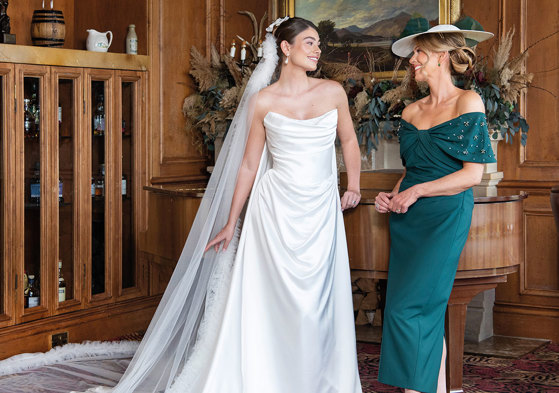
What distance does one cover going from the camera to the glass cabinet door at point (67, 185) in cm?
506

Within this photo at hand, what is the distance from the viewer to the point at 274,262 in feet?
11.9

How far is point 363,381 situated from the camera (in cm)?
440

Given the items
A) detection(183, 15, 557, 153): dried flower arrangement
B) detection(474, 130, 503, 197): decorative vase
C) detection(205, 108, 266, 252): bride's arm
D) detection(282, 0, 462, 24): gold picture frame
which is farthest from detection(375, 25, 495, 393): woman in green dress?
detection(282, 0, 462, 24): gold picture frame

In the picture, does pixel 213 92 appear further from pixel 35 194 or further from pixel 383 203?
pixel 383 203

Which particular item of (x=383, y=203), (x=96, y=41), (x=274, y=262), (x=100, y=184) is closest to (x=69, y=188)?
(x=100, y=184)

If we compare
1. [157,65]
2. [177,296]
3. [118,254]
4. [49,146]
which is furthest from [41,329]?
[157,65]

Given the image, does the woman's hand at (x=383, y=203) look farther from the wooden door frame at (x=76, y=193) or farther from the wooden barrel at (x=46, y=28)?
the wooden barrel at (x=46, y=28)

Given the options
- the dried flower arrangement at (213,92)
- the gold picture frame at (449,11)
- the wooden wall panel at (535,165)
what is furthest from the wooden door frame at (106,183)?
the wooden wall panel at (535,165)

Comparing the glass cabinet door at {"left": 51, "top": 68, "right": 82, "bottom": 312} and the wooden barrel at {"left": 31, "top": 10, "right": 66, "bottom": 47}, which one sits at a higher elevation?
the wooden barrel at {"left": 31, "top": 10, "right": 66, "bottom": 47}

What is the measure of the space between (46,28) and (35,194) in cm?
107

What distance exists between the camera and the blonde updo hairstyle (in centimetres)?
340

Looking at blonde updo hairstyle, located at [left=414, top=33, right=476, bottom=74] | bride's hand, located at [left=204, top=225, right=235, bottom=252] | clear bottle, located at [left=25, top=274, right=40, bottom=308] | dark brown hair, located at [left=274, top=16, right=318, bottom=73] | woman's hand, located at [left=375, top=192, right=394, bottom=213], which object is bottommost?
clear bottle, located at [left=25, top=274, right=40, bottom=308]

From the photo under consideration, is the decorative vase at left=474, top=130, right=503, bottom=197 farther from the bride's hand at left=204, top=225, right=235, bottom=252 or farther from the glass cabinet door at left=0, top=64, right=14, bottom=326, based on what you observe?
the glass cabinet door at left=0, top=64, right=14, bottom=326

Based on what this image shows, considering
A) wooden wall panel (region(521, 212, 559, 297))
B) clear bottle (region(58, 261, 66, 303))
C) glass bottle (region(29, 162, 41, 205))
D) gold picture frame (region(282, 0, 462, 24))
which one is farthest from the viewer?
gold picture frame (region(282, 0, 462, 24))
